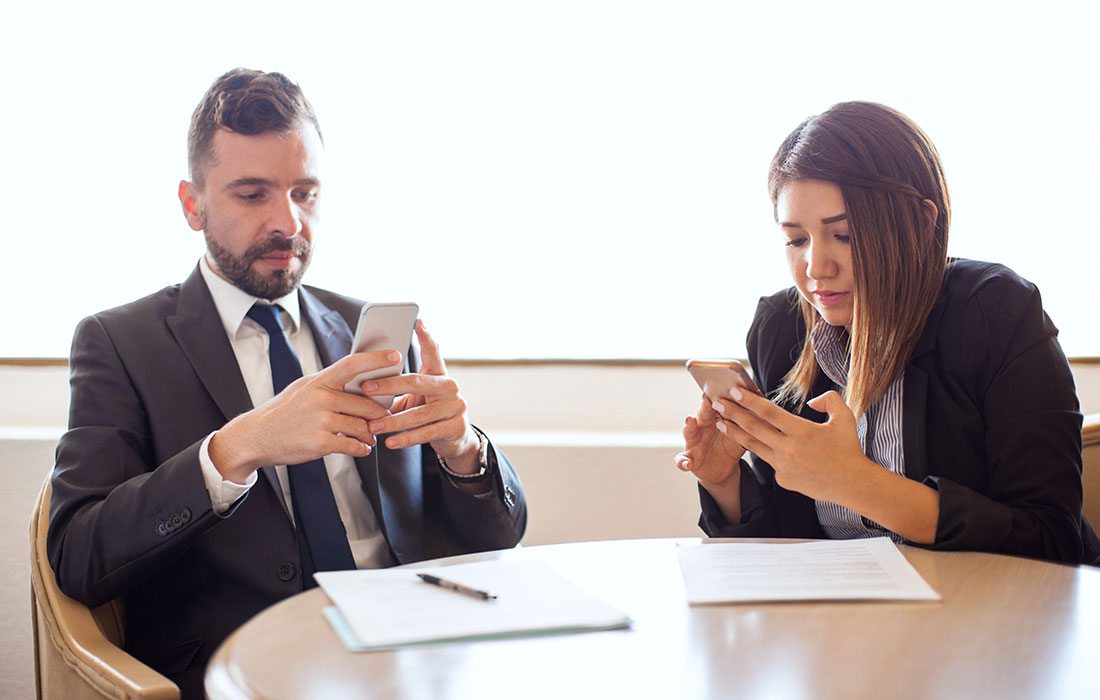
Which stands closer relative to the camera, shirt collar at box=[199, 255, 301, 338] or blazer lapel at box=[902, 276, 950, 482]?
blazer lapel at box=[902, 276, 950, 482]

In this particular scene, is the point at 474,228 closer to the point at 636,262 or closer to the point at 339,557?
the point at 636,262

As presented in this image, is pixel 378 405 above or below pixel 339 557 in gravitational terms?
above

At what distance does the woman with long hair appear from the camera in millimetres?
1673

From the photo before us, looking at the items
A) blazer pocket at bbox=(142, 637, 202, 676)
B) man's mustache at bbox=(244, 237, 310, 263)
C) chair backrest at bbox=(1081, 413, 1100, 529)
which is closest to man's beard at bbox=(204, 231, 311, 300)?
man's mustache at bbox=(244, 237, 310, 263)

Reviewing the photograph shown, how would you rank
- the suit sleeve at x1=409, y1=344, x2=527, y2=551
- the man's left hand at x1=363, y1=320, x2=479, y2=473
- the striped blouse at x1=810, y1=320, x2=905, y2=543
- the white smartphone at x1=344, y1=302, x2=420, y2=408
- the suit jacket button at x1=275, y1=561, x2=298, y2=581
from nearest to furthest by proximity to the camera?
the white smartphone at x1=344, y1=302, x2=420, y2=408 → the man's left hand at x1=363, y1=320, x2=479, y2=473 → the suit jacket button at x1=275, y1=561, x2=298, y2=581 → the striped blouse at x1=810, y1=320, x2=905, y2=543 → the suit sleeve at x1=409, y1=344, x2=527, y2=551

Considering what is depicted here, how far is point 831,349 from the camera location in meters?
2.02

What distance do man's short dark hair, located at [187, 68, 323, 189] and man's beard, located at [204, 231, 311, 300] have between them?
15 cm

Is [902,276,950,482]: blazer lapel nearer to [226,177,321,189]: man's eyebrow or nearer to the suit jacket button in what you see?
the suit jacket button

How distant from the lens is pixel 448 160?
277cm

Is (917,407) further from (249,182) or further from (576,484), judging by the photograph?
(249,182)

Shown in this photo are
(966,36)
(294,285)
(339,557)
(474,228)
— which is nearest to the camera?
(339,557)

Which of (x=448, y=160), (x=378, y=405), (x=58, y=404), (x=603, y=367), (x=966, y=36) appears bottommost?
(x=58, y=404)

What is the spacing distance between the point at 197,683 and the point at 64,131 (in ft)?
5.99

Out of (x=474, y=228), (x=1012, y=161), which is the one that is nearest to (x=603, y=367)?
(x=474, y=228)
